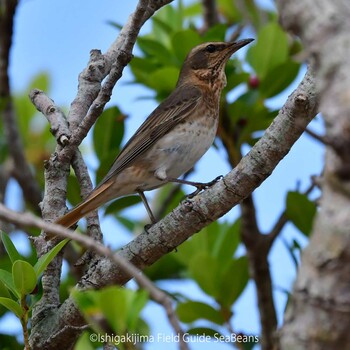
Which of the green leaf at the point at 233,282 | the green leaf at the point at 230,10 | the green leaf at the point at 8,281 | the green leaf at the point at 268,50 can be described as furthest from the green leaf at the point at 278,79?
the green leaf at the point at 8,281

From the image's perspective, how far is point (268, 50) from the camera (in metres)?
6.39

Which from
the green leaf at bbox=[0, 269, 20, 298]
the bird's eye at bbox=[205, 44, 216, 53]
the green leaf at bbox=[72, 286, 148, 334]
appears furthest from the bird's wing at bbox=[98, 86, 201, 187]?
the green leaf at bbox=[72, 286, 148, 334]

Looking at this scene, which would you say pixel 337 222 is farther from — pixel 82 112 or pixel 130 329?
pixel 82 112

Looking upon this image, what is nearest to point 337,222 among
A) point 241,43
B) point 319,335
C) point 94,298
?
point 319,335

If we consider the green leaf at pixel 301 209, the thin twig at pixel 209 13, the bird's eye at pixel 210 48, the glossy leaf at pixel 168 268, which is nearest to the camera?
the green leaf at pixel 301 209

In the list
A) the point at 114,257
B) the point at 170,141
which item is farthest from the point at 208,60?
the point at 114,257

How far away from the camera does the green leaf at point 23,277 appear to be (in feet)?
11.8

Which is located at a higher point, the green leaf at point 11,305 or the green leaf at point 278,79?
the green leaf at point 278,79

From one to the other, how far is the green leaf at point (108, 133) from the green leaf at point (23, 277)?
7.99 feet

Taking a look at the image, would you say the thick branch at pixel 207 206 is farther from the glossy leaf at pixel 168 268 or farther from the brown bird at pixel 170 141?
the glossy leaf at pixel 168 268

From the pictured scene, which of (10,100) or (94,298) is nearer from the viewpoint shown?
(94,298)

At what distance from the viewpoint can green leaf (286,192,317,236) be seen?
5180 millimetres

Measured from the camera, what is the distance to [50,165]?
475cm

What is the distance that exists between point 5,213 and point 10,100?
455cm
